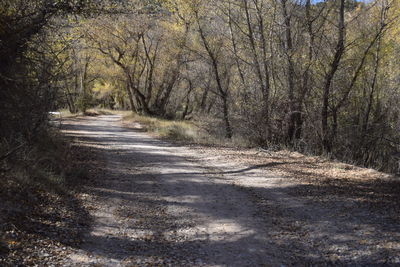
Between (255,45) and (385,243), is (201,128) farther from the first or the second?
(385,243)

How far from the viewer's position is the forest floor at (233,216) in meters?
4.61

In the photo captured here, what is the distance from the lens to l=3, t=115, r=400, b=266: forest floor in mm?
4613

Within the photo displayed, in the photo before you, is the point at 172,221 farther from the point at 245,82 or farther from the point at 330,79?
the point at 245,82

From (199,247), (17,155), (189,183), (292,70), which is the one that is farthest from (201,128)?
(199,247)

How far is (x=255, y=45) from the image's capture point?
49.5ft

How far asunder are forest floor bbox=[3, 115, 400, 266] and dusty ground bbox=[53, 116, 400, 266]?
15mm

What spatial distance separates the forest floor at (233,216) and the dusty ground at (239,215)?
0.05 feet

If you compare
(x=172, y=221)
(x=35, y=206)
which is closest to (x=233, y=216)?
(x=172, y=221)

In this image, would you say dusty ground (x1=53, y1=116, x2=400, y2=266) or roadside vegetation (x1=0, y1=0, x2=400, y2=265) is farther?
roadside vegetation (x1=0, y1=0, x2=400, y2=265)

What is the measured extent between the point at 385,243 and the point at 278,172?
4566mm

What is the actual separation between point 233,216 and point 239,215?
0.40 feet

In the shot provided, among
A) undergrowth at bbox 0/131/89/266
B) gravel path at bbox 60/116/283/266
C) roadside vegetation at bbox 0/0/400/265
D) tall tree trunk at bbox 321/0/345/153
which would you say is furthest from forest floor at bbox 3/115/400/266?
tall tree trunk at bbox 321/0/345/153

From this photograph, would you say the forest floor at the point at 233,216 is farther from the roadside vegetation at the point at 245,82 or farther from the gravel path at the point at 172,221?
the roadside vegetation at the point at 245,82

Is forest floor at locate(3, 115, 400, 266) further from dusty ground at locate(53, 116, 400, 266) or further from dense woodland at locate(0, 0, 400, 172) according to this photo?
dense woodland at locate(0, 0, 400, 172)
